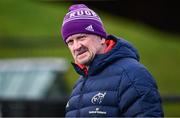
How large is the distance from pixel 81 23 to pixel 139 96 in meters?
0.64

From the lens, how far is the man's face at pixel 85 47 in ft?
13.5

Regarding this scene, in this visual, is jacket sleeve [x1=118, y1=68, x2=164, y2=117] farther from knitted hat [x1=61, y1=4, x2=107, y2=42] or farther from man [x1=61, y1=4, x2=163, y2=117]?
knitted hat [x1=61, y1=4, x2=107, y2=42]

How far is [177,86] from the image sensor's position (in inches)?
730

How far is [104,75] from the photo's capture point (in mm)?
4074

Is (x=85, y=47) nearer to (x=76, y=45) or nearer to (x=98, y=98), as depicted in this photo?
(x=76, y=45)

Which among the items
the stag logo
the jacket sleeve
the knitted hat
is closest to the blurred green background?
the knitted hat

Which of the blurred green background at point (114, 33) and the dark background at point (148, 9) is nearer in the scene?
the dark background at point (148, 9)

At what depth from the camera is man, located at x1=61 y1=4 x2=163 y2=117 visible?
12.6 feet

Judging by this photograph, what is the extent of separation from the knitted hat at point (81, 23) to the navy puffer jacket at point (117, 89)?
4.8 inches

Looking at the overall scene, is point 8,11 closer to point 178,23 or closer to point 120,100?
point 178,23

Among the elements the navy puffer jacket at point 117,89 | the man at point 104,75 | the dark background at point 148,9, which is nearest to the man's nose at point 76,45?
the man at point 104,75

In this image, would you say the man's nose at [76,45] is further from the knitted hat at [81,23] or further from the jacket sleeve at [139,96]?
the jacket sleeve at [139,96]

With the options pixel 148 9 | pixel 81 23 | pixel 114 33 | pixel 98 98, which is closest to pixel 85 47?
pixel 81 23

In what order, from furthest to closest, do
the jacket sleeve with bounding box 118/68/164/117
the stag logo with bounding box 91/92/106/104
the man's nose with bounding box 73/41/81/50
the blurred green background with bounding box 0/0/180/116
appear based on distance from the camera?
the blurred green background with bounding box 0/0/180/116 < the man's nose with bounding box 73/41/81/50 < the stag logo with bounding box 91/92/106/104 < the jacket sleeve with bounding box 118/68/164/117
